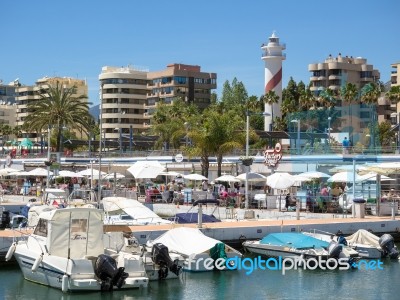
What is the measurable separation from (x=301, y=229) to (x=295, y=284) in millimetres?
8325

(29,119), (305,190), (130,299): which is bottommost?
(130,299)

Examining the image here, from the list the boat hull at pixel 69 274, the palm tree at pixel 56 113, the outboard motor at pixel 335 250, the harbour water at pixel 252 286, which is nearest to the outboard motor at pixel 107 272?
the boat hull at pixel 69 274

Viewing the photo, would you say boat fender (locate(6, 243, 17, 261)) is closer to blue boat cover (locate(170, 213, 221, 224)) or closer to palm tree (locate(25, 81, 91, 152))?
blue boat cover (locate(170, 213, 221, 224))

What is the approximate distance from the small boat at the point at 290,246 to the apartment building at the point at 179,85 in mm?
111977

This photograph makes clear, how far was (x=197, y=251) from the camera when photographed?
3066 cm

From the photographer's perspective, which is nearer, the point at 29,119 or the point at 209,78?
the point at 29,119

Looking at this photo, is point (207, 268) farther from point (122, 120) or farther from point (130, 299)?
point (122, 120)

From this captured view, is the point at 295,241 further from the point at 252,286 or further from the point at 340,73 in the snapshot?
the point at 340,73

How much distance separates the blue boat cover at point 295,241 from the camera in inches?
1282

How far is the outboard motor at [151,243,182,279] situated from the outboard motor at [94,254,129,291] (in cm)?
231

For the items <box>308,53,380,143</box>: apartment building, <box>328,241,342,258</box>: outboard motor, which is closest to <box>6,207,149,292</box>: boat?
<box>328,241,342,258</box>: outboard motor

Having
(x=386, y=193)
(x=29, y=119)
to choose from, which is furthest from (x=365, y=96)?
(x=386, y=193)

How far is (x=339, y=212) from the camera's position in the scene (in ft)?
149

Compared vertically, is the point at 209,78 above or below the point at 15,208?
above
